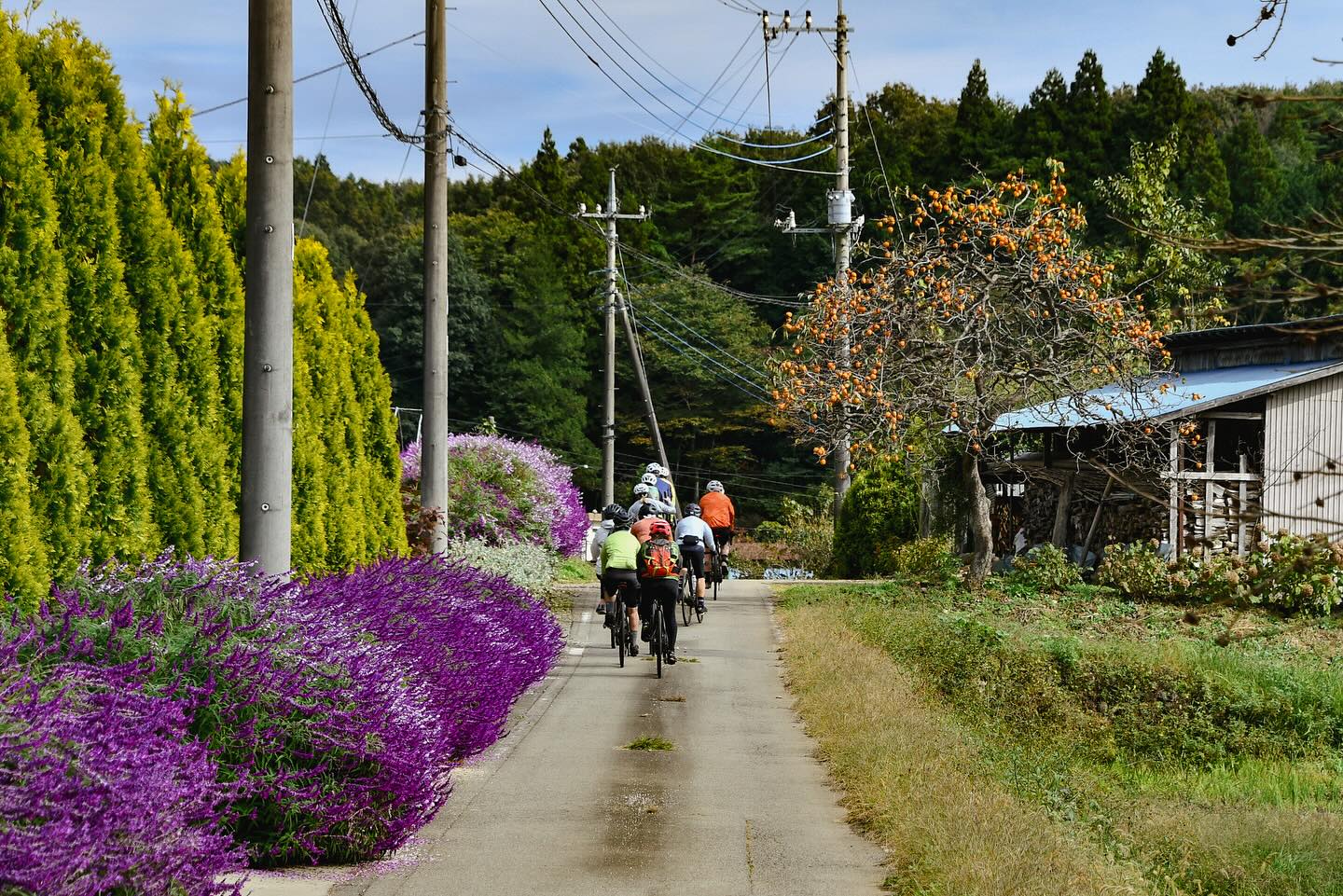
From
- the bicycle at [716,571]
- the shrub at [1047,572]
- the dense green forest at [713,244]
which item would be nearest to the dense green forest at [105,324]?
the bicycle at [716,571]

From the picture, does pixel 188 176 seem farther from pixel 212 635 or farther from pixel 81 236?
pixel 212 635

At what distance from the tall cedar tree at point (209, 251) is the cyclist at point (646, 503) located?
590 cm

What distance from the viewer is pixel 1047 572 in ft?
72.9

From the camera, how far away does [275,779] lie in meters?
6.08

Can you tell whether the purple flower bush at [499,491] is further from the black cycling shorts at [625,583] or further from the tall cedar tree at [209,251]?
the tall cedar tree at [209,251]

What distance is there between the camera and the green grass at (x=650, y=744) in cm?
1007

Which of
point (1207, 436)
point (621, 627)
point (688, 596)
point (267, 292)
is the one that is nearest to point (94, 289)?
point (267, 292)

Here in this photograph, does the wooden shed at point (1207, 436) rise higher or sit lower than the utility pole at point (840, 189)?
lower

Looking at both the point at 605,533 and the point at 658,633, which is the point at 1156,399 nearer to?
the point at 605,533

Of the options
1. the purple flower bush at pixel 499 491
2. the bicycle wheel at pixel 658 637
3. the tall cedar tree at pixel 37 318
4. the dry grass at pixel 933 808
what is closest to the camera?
the dry grass at pixel 933 808

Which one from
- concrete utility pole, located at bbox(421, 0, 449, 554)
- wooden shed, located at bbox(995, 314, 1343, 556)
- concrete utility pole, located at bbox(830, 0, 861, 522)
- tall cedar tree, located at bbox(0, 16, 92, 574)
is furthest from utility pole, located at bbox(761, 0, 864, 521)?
tall cedar tree, located at bbox(0, 16, 92, 574)

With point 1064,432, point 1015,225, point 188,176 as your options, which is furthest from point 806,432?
point 188,176

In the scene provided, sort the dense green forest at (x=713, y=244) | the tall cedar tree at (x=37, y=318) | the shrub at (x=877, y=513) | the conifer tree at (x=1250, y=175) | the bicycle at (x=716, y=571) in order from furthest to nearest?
1. the dense green forest at (x=713, y=244)
2. the conifer tree at (x=1250, y=175)
3. the shrub at (x=877, y=513)
4. the bicycle at (x=716, y=571)
5. the tall cedar tree at (x=37, y=318)

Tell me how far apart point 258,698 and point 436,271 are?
10468mm
